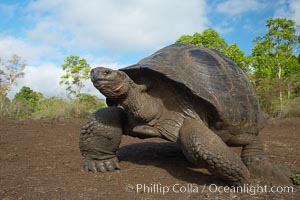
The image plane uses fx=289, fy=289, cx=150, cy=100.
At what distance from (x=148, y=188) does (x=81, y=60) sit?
21415 mm

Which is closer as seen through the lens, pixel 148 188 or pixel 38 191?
pixel 38 191

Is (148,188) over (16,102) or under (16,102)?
under

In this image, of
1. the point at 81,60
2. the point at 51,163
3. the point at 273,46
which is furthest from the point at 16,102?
the point at 273,46

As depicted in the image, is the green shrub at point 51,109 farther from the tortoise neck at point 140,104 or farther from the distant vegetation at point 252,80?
the tortoise neck at point 140,104

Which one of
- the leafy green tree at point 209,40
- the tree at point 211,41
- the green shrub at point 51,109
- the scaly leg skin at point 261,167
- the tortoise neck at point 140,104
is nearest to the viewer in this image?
the tortoise neck at point 140,104

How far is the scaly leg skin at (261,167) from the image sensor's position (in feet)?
11.9

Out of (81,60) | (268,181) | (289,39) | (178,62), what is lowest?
(268,181)

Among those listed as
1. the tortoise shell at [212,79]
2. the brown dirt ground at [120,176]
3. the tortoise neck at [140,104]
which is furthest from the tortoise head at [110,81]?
the brown dirt ground at [120,176]

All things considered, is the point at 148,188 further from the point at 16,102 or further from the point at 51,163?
the point at 16,102

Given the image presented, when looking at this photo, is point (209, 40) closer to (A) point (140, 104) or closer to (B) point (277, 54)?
(B) point (277, 54)

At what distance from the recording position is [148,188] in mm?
3176

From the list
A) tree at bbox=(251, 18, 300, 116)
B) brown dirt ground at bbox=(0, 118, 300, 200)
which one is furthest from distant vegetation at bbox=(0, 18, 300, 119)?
brown dirt ground at bbox=(0, 118, 300, 200)

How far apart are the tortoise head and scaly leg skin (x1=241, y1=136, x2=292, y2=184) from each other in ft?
6.95

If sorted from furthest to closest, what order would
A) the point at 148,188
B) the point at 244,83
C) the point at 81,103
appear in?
1. the point at 81,103
2. the point at 244,83
3. the point at 148,188
